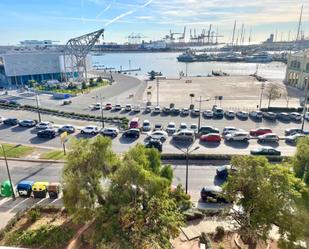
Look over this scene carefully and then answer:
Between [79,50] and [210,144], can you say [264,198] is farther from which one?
[79,50]

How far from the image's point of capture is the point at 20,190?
77.2 ft

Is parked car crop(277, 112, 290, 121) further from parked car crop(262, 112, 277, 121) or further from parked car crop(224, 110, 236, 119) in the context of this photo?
parked car crop(224, 110, 236, 119)

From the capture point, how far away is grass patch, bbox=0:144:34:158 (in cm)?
3206

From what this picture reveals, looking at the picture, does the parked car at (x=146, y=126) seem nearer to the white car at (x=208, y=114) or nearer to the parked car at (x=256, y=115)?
the white car at (x=208, y=114)

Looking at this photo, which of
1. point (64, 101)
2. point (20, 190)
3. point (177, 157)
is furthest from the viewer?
point (64, 101)

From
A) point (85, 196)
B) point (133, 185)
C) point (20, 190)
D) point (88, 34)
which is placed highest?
point (88, 34)

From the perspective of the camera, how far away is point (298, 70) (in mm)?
74500

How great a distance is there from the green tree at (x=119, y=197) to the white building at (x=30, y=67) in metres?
78.2

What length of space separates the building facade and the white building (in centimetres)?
7525

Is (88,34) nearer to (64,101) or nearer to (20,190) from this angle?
(64,101)

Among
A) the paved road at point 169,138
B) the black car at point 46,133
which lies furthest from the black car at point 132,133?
the black car at point 46,133

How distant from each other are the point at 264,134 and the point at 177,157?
50.9 feet

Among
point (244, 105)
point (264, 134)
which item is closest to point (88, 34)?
point (244, 105)

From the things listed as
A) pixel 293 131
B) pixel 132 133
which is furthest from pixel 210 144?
pixel 293 131
